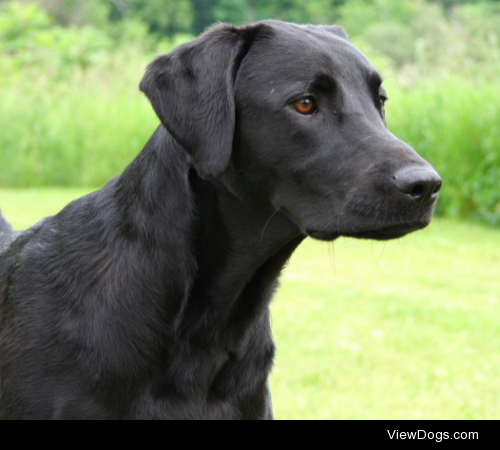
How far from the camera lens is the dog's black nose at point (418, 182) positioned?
94.3 inches

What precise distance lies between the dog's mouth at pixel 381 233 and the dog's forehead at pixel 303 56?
1.90 feet

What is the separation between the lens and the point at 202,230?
8.86ft

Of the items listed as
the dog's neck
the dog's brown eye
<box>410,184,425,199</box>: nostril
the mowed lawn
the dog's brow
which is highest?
the dog's brow

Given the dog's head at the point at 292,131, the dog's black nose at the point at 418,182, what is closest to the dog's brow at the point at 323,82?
the dog's head at the point at 292,131

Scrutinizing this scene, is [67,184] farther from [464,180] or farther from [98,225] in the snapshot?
[98,225]

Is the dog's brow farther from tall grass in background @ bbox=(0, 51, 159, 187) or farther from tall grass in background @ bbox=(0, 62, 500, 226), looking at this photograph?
tall grass in background @ bbox=(0, 51, 159, 187)

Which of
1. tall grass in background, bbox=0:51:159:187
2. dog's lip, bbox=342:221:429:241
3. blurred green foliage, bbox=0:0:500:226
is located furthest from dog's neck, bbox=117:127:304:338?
tall grass in background, bbox=0:51:159:187

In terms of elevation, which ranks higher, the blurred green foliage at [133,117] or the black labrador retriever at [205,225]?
the black labrador retriever at [205,225]

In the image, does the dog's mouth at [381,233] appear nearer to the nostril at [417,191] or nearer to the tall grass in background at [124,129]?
the nostril at [417,191]

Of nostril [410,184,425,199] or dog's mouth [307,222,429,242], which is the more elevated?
nostril [410,184,425,199]

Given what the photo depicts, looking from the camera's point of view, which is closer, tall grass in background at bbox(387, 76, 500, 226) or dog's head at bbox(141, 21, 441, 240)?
dog's head at bbox(141, 21, 441, 240)

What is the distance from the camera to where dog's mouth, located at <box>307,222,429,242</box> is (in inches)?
99.8
